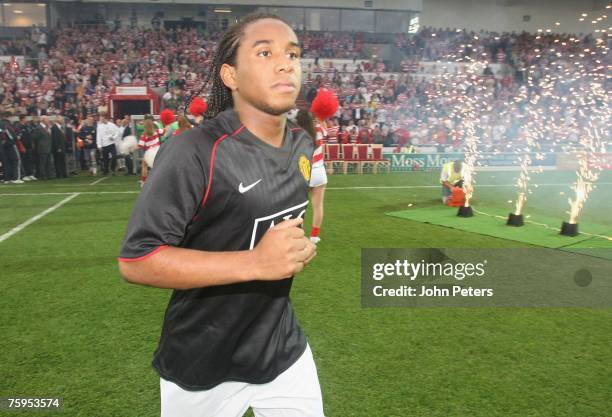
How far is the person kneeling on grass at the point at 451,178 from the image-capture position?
1154 centimetres

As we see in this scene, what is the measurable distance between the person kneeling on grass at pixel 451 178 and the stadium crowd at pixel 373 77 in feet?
23.2

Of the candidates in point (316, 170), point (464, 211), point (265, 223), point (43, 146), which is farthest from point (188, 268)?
point (43, 146)

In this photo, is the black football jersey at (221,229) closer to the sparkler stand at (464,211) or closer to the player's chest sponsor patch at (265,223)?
the player's chest sponsor patch at (265,223)

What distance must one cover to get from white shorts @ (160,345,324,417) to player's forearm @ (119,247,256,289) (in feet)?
1.74

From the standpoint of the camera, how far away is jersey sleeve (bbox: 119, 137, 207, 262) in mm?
1484

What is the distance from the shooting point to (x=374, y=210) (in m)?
11.0

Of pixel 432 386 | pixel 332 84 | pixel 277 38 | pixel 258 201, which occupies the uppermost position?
pixel 332 84

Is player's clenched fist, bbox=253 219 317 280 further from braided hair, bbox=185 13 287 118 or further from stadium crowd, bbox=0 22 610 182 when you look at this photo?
stadium crowd, bbox=0 22 610 182

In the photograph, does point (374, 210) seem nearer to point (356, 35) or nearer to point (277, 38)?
point (277, 38)

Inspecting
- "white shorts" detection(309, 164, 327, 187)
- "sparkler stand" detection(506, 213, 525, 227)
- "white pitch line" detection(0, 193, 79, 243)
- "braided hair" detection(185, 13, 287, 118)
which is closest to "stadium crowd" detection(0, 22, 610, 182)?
"white pitch line" detection(0, 193, 79, 243)

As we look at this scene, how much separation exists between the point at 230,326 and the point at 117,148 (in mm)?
17196

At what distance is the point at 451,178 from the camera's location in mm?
11688

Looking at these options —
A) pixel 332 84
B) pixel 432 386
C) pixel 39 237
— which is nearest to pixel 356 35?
pixel 332 84

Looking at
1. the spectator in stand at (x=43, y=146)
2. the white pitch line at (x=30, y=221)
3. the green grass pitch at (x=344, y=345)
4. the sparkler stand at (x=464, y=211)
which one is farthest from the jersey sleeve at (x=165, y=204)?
the spectator in stand at (x=43, y=146)
